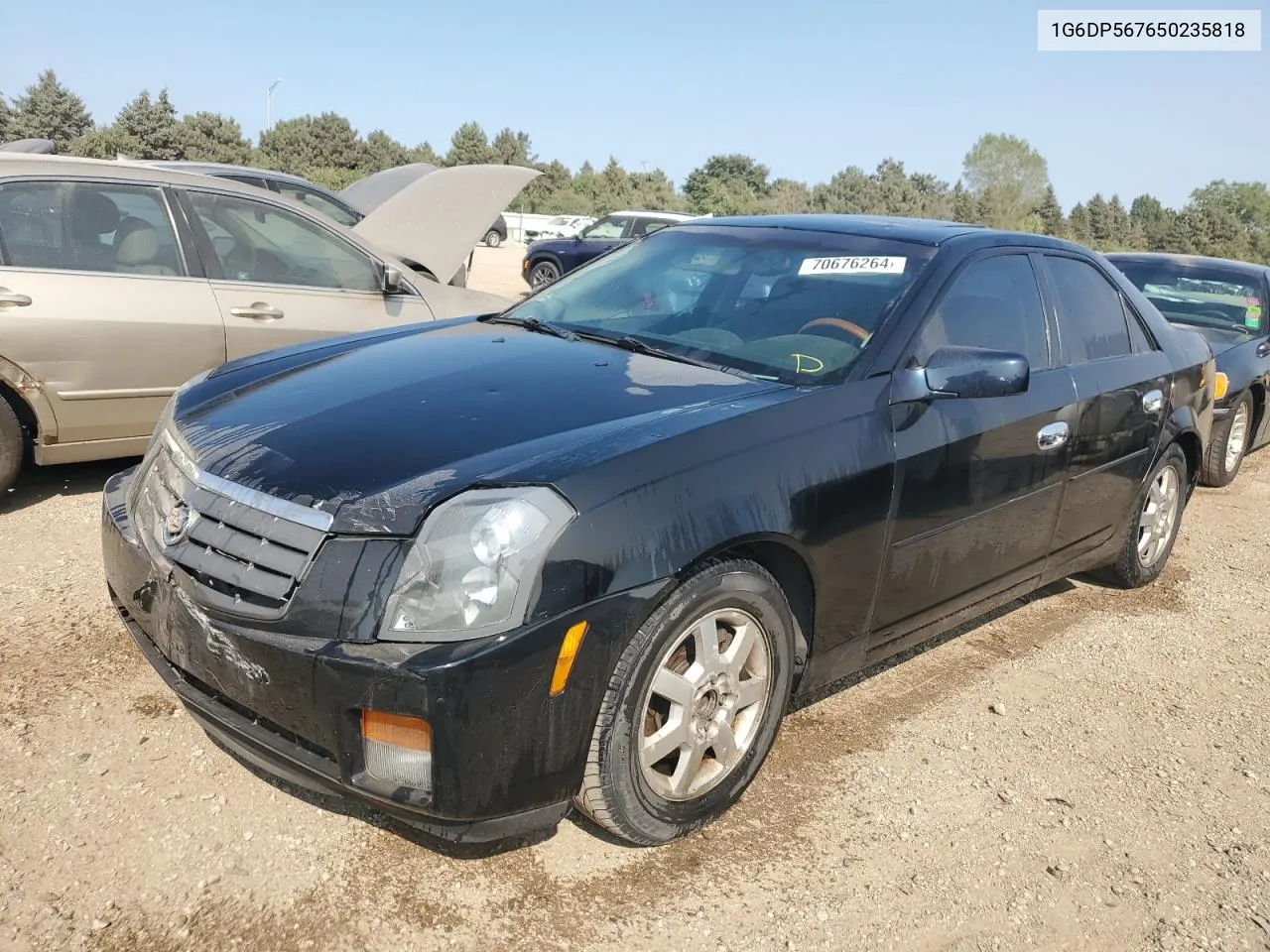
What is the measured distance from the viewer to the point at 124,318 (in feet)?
15.9

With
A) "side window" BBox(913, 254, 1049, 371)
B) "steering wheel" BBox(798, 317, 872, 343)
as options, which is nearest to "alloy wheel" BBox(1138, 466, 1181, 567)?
"side window" BBox(913, 254, 1049, 371)

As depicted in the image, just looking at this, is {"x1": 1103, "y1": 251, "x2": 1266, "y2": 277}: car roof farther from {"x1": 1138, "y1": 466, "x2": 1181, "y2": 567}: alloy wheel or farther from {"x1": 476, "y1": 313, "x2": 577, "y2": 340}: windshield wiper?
{"x1": 476, "y1": 313, "x2": 577, "y2": 340}: windshield wiper

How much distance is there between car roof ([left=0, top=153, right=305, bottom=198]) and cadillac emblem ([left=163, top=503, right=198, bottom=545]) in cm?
299

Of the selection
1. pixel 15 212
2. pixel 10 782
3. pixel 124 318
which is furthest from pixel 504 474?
pixel 15 212

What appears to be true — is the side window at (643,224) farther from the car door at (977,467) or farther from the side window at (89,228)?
the car door at (977,467)

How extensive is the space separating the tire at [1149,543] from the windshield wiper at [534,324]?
2582mm

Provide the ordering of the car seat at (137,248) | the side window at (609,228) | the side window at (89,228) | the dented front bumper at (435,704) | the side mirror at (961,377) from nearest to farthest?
the dented front bumper at (435,704)
the side mirror at (961,377)
the side window at (89,228)
the car seat at (137,248)
the side window at (609,228)

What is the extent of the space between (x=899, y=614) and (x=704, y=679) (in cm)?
90

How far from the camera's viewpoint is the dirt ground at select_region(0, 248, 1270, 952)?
93.2 inches

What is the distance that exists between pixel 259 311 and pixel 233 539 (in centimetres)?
323

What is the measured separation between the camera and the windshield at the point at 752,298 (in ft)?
10.6

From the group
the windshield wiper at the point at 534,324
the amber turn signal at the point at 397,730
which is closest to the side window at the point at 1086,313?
the windshield wiper at the point at 534,324

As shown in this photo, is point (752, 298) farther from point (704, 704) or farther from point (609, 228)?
point (609, 228)

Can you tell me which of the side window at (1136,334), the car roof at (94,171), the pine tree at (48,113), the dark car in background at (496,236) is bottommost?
the side window at (1136,334)
